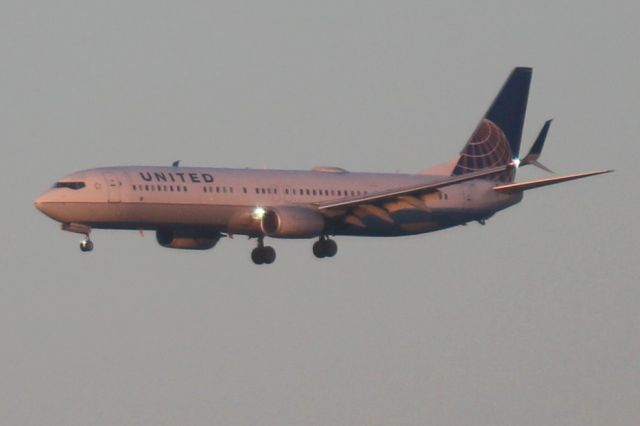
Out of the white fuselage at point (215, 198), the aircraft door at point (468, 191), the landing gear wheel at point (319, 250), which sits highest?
the aircraft door at point (468, 191)

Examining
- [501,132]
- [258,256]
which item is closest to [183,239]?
[258,256]

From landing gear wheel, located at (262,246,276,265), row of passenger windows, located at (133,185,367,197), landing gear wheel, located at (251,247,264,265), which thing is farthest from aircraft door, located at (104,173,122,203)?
landing gear wheel, located at (262,246,276,265)

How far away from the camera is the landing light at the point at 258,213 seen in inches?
3248

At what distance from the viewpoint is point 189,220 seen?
266 feet

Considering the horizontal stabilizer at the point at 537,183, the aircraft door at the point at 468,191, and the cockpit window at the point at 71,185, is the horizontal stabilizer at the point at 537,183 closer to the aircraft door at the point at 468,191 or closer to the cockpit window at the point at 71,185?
the aircraft door at the point at 468,191

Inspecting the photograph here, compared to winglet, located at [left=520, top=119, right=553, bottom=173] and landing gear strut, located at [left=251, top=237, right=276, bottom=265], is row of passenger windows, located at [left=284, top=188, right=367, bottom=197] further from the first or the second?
winglet, located at [left=520, top=119, right=553, bottom=173]

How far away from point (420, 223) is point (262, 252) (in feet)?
27.3

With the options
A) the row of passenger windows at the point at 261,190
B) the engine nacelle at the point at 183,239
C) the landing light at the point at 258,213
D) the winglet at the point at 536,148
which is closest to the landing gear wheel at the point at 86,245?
the row of passenger windows at the point at 261,190

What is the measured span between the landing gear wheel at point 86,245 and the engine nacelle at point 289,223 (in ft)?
24.7

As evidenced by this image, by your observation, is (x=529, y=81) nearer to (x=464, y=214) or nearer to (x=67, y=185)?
(x=464, y=214)

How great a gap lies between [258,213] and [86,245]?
770 centimetres

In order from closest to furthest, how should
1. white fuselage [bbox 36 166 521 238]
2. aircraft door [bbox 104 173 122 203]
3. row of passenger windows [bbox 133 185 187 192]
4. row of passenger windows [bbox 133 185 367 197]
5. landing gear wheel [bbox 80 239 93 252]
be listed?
aircraft door [bbox 104 173 122 203]
white fuselage [bbox 36 166 521 238]
landing gear wheel [bbox 80 239 93 252]
row of passenger windows [bbox 133 185 187 192]
row of passenger windows [bbox 133 185 367 197]

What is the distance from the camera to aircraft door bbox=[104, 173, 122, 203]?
79500mm

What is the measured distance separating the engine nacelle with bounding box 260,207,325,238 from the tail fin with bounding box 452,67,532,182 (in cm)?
1340
